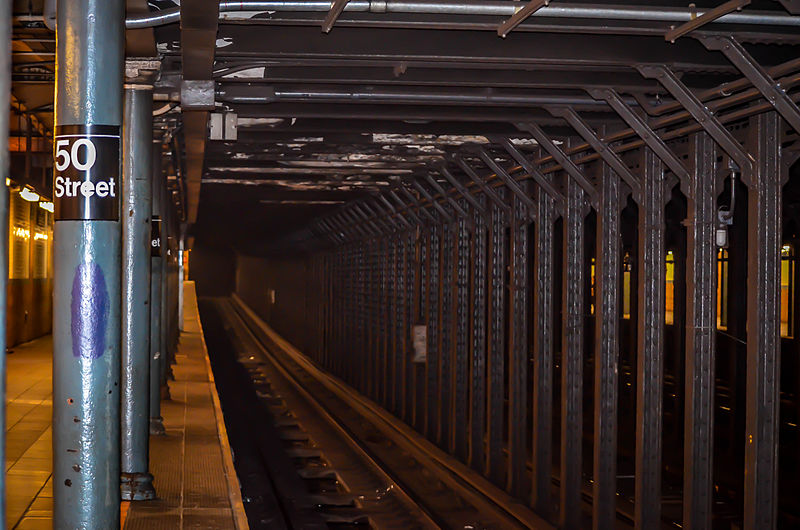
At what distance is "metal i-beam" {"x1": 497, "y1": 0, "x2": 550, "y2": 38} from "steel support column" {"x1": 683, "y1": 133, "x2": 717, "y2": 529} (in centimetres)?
287

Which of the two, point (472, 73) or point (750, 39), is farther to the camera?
point (472, 73)

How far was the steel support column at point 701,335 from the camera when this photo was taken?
916cm

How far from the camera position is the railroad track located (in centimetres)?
1352

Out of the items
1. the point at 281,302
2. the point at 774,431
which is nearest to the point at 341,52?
the point at 774,431

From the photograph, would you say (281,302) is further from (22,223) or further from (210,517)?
(210,517)

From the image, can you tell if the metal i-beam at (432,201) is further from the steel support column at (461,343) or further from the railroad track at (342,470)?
the railroad track at (342,470)

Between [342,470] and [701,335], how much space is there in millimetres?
8824

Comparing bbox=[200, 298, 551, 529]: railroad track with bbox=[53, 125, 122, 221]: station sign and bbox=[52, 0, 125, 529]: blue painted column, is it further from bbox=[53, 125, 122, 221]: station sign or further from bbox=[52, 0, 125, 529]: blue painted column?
bbox=[53, 125, 122, 221]: station sign

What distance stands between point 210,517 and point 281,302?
4025 cm

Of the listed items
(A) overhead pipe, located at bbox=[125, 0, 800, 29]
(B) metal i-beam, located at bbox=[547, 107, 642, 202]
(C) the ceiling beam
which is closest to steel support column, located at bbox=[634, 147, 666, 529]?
(B) metal i-beam, located at bbox=[547, 107, 642, 202]

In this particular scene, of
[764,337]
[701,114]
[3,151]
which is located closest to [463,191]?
[701,114]

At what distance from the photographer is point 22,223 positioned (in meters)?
23.1

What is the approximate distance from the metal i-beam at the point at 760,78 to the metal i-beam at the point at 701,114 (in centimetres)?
68

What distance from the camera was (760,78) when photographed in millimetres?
7801
